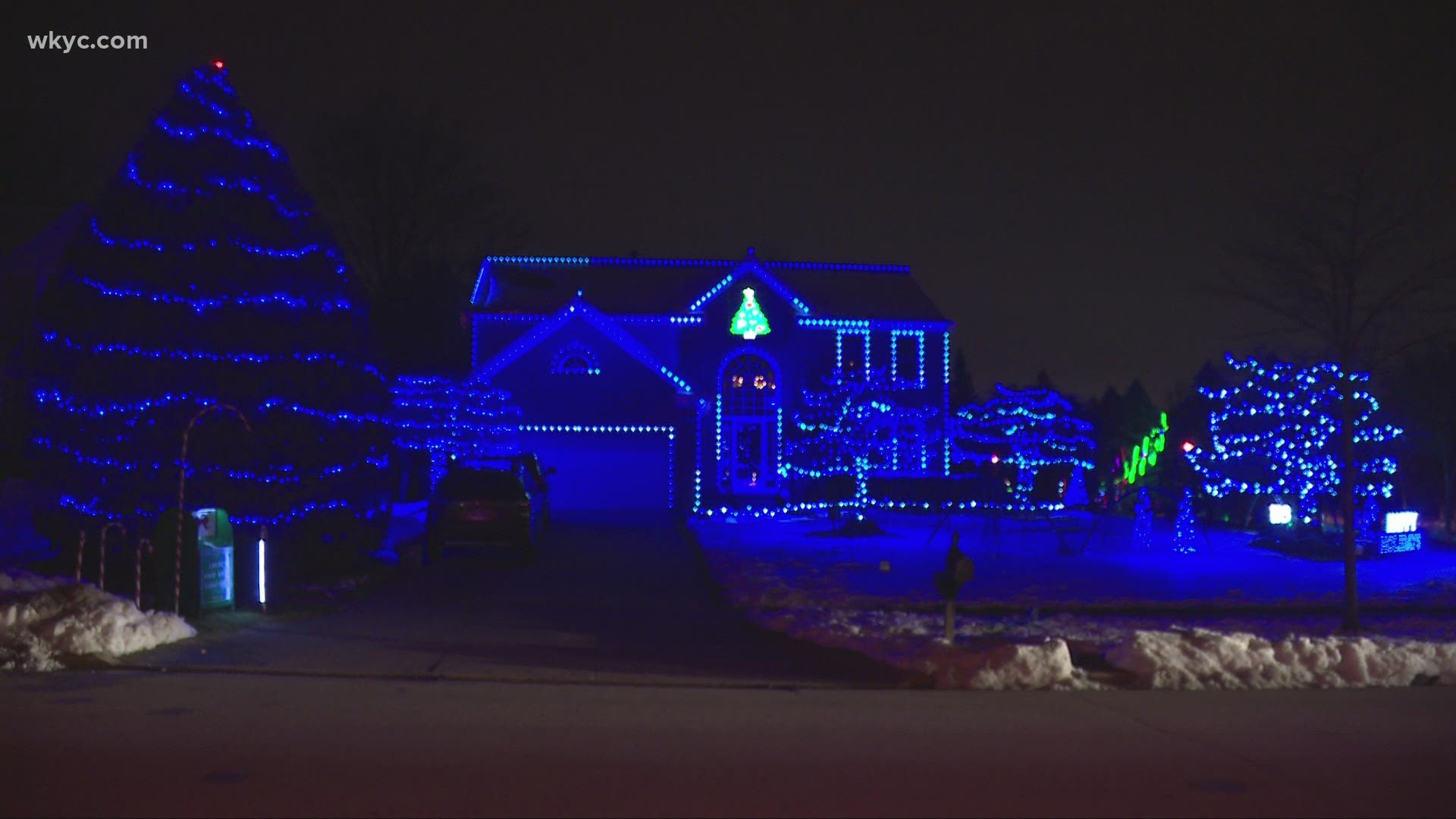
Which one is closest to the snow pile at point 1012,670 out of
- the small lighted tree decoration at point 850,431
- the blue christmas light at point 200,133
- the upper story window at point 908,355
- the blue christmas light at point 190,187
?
the blue christmas light at point 190,187

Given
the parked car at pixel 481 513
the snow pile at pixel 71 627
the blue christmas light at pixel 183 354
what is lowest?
the snow pile at pixel 71 627

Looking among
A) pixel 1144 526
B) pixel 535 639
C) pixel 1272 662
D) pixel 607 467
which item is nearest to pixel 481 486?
pixel 535 639

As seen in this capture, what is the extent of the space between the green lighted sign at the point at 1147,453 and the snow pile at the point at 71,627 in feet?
94.9

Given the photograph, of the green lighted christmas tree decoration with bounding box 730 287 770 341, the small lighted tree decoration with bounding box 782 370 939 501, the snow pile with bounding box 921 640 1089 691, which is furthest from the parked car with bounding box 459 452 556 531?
the snow pile with bounding box 921 640 1089 691

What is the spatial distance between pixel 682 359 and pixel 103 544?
75.5 feet

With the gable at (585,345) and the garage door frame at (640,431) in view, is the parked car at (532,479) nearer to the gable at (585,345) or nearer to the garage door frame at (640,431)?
the garage door frame at (640,431)

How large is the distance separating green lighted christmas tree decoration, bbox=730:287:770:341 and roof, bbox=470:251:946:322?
76 cm

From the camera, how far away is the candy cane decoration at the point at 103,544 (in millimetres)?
14552

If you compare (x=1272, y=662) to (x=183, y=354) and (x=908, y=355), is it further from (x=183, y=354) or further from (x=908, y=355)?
(x=908, y=355)

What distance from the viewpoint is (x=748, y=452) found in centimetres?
3688

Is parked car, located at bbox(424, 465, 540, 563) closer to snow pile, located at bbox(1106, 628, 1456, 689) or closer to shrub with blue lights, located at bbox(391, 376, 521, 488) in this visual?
shrub with blue lights, located at bbox(391, 376, 521, 488)

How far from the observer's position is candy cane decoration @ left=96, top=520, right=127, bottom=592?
1455 cm

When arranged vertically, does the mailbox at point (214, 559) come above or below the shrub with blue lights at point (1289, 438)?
below

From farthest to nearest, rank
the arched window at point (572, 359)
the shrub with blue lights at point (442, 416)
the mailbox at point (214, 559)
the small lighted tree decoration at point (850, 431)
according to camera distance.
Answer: the arched window at point (572, 359), the small lighted tree decoration at point (850, 431), the shrub with blue lights at point (442, 416), the mailbox at point (214, 559)
